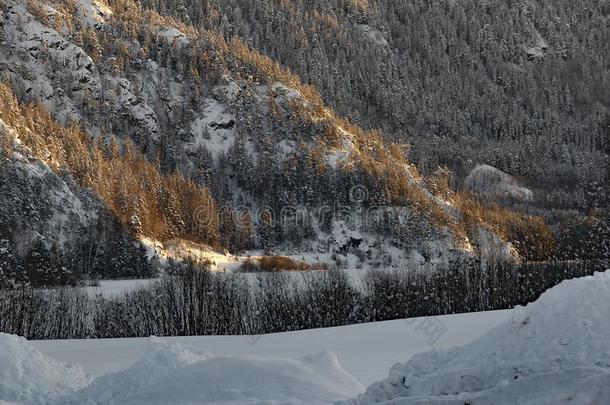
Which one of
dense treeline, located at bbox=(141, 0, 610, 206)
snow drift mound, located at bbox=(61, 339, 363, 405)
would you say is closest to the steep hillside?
dense treeline, located at bbox=(141, 0, 610, 206)

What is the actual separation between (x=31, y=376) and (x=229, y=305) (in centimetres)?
2360

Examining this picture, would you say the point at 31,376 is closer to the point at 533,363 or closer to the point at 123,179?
the point at 533,363

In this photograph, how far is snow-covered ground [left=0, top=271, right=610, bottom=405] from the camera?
6.45m

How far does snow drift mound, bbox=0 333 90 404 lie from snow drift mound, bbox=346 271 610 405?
20.2ft

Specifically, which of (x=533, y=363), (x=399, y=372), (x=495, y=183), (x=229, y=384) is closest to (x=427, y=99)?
(x=495, y=183)

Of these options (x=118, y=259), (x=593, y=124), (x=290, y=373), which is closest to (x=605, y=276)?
(x=290, y=373)

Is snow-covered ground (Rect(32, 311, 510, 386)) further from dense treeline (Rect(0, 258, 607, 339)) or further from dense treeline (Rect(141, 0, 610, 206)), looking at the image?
dense treeline (Rect(141, 0, 610, 206))

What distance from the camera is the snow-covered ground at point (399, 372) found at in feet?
21.2

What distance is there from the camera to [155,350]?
38.6 feet

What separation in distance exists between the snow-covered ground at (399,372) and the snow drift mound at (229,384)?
17mm

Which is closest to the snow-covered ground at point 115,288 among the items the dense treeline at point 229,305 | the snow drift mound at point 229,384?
the dense treeline at point 229,305

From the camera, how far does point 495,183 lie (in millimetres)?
145000

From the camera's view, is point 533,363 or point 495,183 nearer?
point 533,363

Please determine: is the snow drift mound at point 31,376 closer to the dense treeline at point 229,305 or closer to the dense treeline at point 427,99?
the dense treeline at point 229,305
